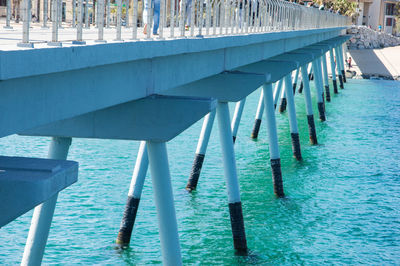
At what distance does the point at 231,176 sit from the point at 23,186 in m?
8.65

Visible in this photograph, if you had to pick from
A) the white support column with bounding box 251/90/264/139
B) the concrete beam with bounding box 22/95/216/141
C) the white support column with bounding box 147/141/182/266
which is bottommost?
the white support column with bounding box 251/90/264/139

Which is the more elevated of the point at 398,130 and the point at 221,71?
the point at 221,71

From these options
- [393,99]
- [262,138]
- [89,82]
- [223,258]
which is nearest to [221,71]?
[223,258]

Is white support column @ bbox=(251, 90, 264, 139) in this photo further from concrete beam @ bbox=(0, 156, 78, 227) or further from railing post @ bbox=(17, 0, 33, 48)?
concrete beam @ bbox=(0, 156, 78, 227)

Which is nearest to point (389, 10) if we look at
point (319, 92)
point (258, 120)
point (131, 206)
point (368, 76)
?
point (368, 76)

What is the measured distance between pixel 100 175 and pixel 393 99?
98.8 feet

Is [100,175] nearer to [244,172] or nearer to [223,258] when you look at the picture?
[244,172]

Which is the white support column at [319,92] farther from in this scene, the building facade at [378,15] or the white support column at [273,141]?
the building facade at [378,15]

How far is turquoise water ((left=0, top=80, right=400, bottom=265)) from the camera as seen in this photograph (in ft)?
43.9

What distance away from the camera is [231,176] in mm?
12945

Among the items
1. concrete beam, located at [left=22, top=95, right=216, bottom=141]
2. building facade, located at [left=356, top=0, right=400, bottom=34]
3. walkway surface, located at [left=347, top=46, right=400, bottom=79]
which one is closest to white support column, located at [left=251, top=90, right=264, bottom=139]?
concrete beam, located at [left=22, top=95, right=216, bottom=141]

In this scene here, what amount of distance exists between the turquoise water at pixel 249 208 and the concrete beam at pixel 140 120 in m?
4.55

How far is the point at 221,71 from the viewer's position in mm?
12875

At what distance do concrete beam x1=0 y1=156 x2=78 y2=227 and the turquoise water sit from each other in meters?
8.05
